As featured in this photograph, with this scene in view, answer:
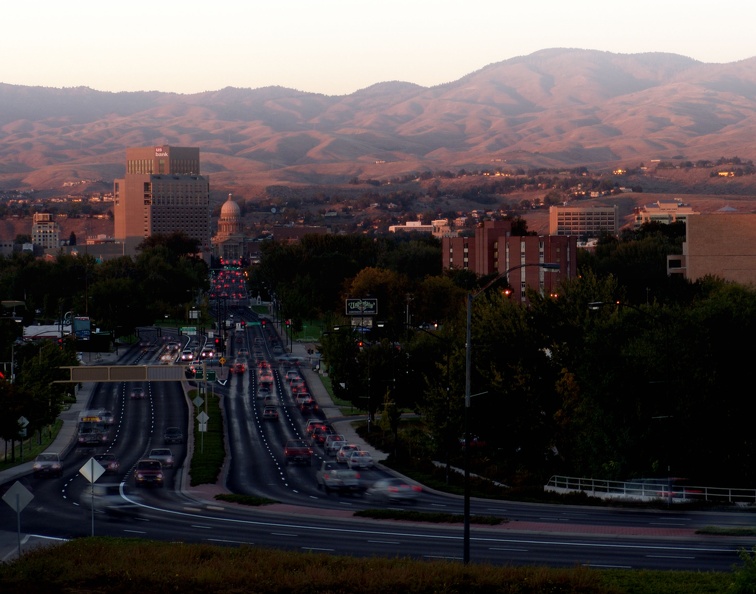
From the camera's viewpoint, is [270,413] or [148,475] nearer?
[148,475]

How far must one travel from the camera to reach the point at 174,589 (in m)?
26.4

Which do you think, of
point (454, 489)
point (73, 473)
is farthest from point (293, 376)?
point (454, 489)

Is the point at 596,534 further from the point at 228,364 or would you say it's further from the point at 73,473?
the point at 228,364

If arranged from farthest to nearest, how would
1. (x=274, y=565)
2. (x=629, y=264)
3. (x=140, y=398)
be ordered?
(x=629, y=264)
(x=140, y=398)
(x=274, y=565)

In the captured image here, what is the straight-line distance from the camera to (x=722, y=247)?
117m

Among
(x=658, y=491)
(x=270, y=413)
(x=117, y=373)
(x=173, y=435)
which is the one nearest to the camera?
(x=658, y=491)

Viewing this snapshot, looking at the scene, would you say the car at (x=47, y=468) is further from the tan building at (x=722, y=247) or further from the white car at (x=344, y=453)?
the tan building at (x=722, y=247)

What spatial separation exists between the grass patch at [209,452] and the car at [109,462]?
3450mm

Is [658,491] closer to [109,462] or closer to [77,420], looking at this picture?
[109,462]

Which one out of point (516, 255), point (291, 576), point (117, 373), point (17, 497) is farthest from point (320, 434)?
point (516, 255)

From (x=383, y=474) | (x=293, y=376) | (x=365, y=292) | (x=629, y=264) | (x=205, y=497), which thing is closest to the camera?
(x=205, y=497)

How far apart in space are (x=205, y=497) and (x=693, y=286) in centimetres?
6065

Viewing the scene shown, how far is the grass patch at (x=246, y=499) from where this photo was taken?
49831 mm

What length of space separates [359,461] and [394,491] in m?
10.3
